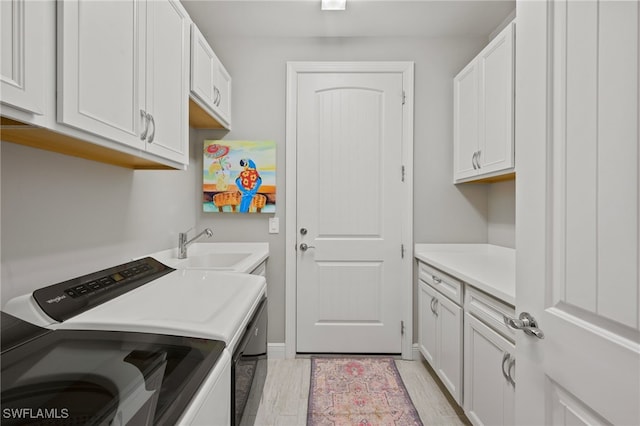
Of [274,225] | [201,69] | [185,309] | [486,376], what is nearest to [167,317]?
[185,309]

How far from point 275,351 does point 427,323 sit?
1.21 metres

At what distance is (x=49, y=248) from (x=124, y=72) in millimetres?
676

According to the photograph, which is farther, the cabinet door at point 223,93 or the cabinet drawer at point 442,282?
the cabinet door at point 223,93

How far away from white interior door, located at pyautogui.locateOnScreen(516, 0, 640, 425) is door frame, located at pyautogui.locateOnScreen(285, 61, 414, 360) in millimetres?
1692

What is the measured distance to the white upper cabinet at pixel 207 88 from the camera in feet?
5.92

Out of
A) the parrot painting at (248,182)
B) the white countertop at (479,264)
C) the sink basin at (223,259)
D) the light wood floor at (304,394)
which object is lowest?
the light wood floor at (304,394)

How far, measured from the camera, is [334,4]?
2.12m

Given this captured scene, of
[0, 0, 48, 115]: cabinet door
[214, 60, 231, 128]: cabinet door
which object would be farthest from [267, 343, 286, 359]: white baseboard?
[0, 0, 48, 115]: cabinet door

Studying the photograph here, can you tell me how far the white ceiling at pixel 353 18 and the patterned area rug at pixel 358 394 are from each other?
101 inches

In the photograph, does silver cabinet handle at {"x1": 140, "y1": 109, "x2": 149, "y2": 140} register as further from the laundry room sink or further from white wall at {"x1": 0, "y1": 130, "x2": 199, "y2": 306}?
the laundry room sink

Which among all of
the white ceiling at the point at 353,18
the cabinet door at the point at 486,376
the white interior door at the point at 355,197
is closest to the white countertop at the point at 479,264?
the cabinet door at the point at 486,376

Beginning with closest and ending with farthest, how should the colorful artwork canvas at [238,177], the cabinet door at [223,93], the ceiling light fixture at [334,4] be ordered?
the ceiling light fixture at [334,4] → the cabinet door at [223,93] → the colorful artwork canvas at [238,177]

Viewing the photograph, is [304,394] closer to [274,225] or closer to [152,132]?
[274,225]

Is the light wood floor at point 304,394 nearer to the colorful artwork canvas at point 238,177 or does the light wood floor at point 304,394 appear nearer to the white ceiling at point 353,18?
the colorful artwork canvas at point 238,177
